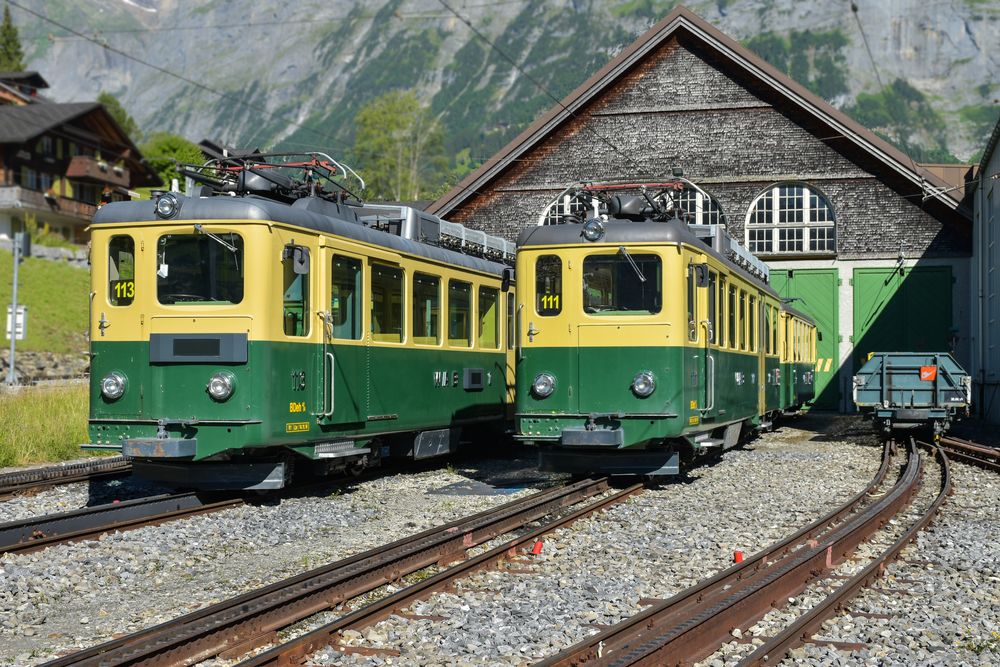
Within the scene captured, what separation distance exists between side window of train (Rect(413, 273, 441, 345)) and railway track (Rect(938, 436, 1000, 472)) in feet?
27.3

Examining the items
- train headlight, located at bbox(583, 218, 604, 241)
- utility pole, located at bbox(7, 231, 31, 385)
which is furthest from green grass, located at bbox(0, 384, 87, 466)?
train headlight, located at bbox(583, 218, 604, 241)

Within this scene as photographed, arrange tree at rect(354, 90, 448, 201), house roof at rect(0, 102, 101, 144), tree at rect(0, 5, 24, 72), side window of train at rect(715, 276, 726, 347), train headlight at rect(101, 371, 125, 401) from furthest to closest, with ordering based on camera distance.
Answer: tree at rect(0, 5, 24, 72) → tree at rect(354, 90, 448, 201) → house roof at rect(0, 102, 101, 144) → side window of train at rect(715, 276, 726, 347) → train headlight at rect(101, 371, 125, 401)

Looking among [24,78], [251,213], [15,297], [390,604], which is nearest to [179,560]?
[390,604]

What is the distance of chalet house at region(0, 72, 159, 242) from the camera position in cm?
6206

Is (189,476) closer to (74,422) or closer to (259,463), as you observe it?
(259,463)

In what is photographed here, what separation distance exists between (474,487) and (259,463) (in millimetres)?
3059

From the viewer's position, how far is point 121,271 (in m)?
12.0

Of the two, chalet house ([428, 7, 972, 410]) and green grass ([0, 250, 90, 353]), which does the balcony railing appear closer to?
green grass ([0, 250, 90, 353])

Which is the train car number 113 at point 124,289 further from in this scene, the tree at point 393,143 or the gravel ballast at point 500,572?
the tree at point 393,143

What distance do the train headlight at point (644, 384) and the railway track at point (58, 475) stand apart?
21.2 ft

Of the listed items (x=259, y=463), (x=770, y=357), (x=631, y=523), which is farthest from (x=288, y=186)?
(x=770, y=357)

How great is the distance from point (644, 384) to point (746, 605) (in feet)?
19.6

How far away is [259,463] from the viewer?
12.2 meters

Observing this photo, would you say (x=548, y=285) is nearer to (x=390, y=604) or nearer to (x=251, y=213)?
(x=251, y=213)
